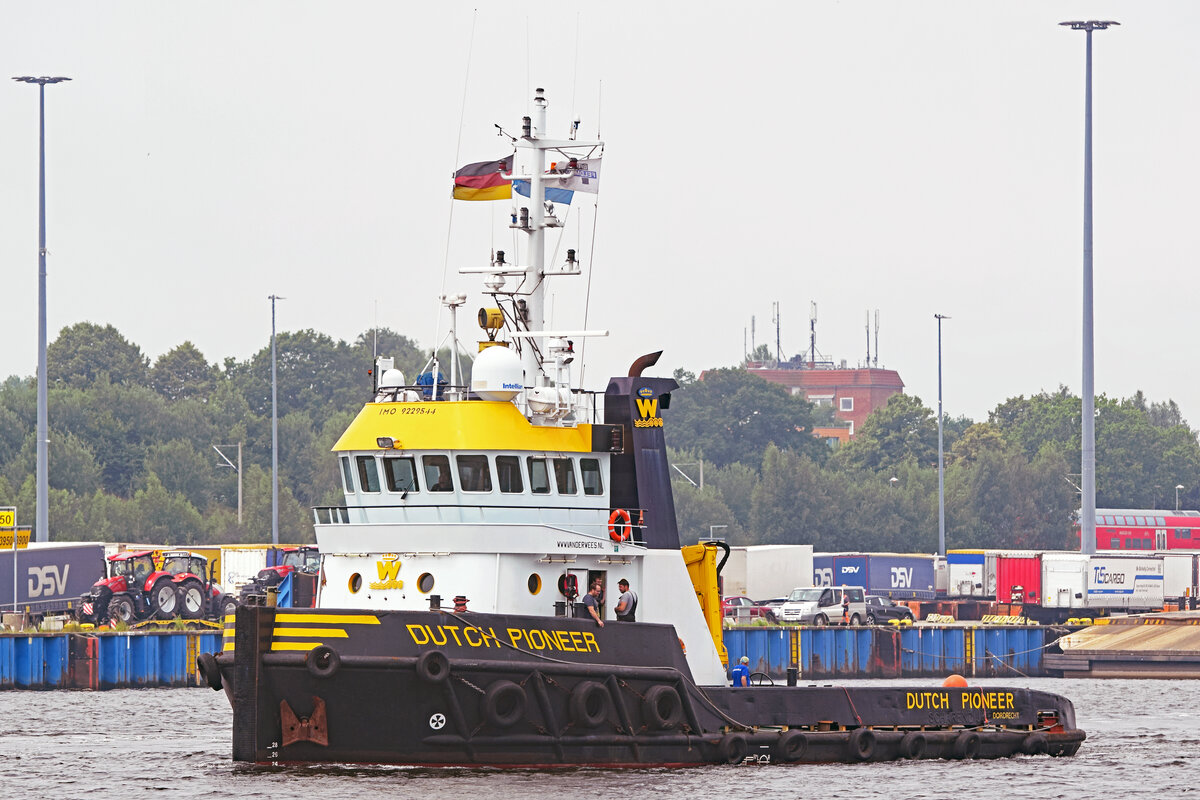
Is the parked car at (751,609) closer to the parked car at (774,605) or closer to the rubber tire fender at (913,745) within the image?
the parked car at (774,605)

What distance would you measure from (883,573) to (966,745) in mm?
56644

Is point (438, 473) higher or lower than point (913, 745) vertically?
higher

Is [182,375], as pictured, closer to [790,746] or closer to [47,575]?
[47,575]

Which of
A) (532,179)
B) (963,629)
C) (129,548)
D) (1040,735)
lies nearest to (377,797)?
(532,179)

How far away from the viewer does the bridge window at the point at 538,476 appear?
27.9 metres

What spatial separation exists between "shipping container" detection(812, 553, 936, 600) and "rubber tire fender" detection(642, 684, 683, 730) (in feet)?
198

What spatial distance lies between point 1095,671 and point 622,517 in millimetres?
37225

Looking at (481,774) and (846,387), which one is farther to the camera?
(846,387)

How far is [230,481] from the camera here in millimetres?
101250

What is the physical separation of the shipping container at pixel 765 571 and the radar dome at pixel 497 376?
49.8 meters

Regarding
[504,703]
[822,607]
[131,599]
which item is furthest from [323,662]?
[822,607]

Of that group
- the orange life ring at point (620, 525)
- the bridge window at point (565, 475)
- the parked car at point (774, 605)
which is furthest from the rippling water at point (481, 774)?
the parked car at point (774, 605)

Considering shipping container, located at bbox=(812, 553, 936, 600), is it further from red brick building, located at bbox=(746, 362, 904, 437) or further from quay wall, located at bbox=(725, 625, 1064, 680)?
red brick building, located at bbox=(746, 362, 904, 437)

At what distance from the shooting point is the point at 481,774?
25797mm
